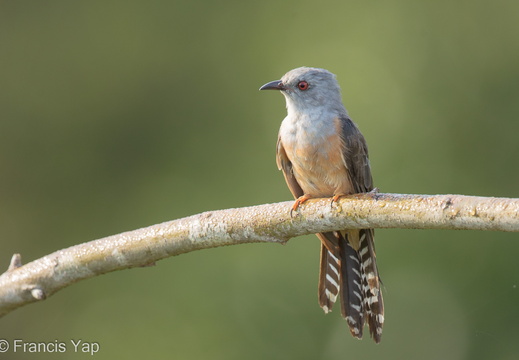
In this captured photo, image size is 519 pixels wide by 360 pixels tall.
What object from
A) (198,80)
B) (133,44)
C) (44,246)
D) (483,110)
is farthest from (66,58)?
(483,110)

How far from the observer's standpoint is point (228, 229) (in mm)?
3820

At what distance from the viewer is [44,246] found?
9039 millimetres

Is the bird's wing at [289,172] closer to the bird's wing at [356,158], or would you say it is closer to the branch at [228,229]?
the bird's wing at [356,158]

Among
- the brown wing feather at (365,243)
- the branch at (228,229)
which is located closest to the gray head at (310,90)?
the brown wing feather at (365,243)

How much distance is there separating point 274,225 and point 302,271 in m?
3.72

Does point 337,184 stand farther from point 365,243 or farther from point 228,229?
point 228,229

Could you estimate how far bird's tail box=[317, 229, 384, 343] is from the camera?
4.79 meters

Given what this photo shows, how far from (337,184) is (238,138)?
13.9 feet

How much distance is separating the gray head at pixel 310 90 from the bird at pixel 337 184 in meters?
0.03

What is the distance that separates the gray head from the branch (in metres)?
1.32

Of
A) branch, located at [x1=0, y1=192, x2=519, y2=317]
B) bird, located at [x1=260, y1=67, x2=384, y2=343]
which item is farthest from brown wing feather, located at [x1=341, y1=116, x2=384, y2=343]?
branch, located at [x1=0, y1=192, x2=519, y2=317]

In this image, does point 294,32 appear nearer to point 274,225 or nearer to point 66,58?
point 66,58

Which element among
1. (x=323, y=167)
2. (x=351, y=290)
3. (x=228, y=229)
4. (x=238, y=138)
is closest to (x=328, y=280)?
(x=351, y=290)

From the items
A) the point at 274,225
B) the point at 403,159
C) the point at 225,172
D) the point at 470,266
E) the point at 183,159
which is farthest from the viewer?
the point at 183,159
